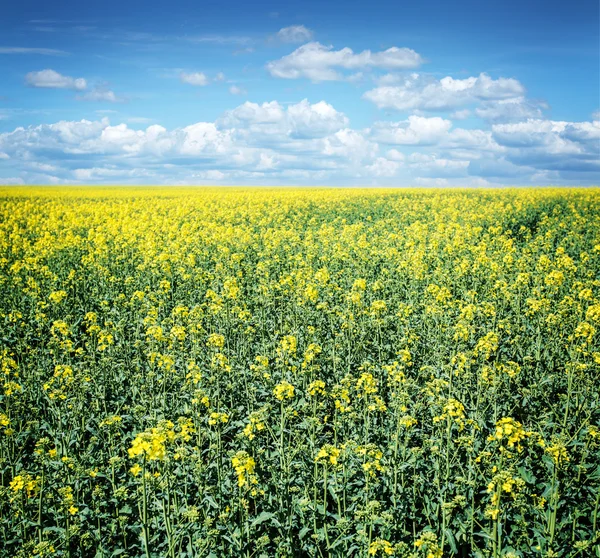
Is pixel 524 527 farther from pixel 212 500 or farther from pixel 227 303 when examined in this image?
pixel 227 303

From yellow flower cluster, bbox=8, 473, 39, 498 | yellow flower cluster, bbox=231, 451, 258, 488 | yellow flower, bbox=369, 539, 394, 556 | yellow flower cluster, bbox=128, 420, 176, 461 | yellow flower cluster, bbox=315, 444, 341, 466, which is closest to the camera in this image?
yellow flower, bbox=369, 539, 394, 556

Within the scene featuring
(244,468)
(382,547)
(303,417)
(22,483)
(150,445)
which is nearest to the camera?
(382,547)

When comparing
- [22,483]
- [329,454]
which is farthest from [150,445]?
[22,483]

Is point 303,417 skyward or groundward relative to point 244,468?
groundward

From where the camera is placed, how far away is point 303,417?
701cm

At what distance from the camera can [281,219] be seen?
2808cm

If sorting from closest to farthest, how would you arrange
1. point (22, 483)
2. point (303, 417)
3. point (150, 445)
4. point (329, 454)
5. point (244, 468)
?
point (150, 445), point (244, 468), point (329, 454), point (22, 483), point (303, 417)

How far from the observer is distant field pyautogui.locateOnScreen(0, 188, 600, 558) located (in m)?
4.73

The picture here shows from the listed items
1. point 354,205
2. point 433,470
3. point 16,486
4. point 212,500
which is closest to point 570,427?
point 433,470

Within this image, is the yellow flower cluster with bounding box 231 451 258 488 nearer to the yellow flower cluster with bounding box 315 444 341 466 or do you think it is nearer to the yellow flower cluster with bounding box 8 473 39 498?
the yellow flower cluster with bounding box 315 444 341 466

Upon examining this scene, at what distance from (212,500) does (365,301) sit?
7744 millimetres

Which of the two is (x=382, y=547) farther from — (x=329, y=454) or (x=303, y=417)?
(x=303, y=417)

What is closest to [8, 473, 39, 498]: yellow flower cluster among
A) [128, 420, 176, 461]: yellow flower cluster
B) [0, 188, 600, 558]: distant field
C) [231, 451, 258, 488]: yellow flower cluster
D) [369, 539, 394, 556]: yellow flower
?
[0, 188, 600, 558]: distant field

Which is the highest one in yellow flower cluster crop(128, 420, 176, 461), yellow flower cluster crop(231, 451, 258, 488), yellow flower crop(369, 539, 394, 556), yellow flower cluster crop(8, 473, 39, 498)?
yellow flower cluster crop(128, 420, 176, 461)
